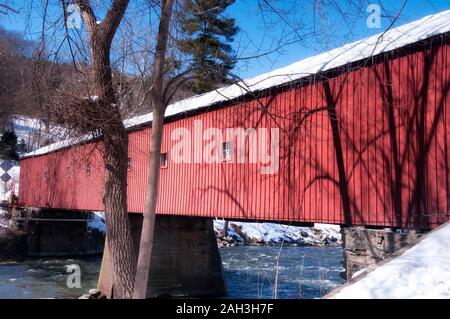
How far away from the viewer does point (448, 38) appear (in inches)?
251

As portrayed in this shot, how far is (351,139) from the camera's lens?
7496 millimetres

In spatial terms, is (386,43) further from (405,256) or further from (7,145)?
(7,145)

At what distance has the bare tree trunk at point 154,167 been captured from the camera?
562 cm

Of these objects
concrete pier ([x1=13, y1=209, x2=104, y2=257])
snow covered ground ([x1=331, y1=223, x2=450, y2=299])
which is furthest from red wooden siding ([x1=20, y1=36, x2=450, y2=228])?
concrete pier ([x1=13, y1=209, x2=104, y2=257])

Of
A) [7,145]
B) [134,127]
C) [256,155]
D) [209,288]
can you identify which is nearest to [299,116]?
[256,155]

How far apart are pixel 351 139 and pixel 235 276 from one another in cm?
1082

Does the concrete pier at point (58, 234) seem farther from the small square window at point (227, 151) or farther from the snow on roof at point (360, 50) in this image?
the snow on roof at point (360, 50)

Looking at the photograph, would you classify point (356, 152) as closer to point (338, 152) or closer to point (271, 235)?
point (338, 152)

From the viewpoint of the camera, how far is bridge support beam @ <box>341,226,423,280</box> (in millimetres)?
6531

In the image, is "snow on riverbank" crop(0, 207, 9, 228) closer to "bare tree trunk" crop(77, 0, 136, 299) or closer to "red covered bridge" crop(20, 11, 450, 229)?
"red covered bridge" crop(20, 11, 450, 229)

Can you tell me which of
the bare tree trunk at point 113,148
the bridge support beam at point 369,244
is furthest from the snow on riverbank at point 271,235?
the bare tree trunk at point 113,148

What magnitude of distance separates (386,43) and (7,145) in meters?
30.9

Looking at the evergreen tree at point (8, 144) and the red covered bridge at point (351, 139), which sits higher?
the evergreen tree at point (8, 144)

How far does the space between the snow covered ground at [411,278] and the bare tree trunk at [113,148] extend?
3.55 meters
